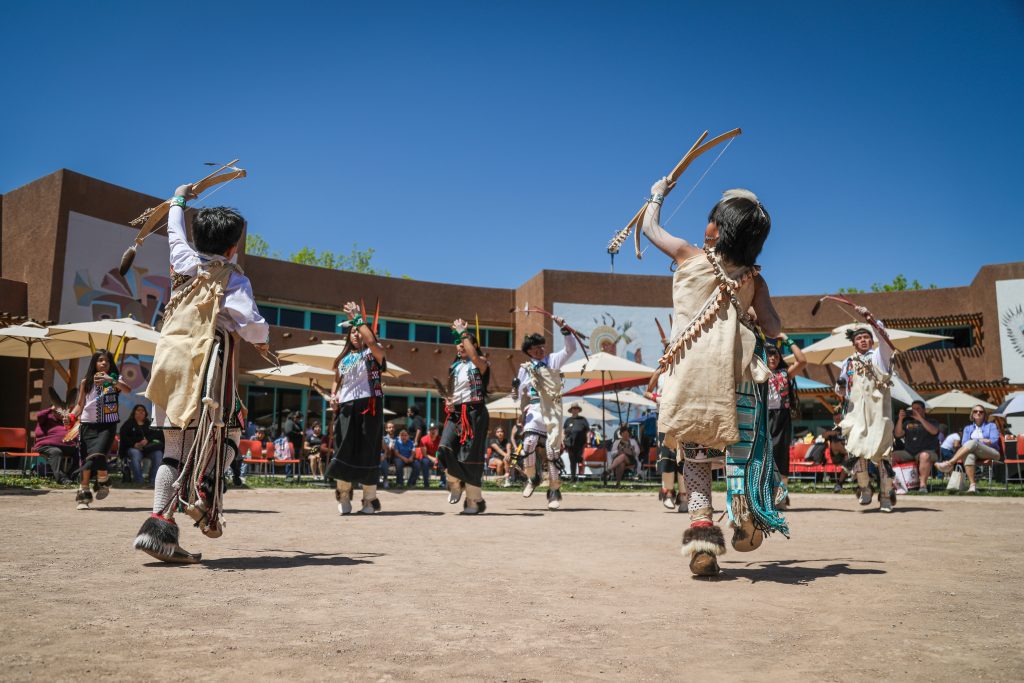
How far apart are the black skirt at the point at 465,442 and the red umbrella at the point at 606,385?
9369mm

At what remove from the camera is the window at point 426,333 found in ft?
102

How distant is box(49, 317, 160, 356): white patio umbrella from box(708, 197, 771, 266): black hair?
443 inches

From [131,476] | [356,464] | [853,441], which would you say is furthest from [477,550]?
[131,476]

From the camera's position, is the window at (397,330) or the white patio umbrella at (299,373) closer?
the white patio umbrella at (299,373)

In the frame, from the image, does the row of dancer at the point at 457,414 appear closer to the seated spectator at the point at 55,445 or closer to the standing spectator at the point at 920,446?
the seated spectator at the point at 55,445

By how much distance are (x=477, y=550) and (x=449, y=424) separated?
4.33 m

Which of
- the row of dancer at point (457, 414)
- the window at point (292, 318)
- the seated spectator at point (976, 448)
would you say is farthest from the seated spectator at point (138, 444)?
the window at point (292, 318)

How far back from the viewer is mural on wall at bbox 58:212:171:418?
20.2 m

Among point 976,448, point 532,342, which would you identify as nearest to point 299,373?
point 532,342

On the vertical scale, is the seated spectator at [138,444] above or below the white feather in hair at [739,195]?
below

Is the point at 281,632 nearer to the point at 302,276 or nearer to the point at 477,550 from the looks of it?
the point at 477,550

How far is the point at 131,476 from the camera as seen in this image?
47.6 ft

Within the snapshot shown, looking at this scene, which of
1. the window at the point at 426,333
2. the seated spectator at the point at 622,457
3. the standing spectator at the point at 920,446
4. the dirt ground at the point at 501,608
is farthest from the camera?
the window at the point at 426,333

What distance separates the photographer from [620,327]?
31609mm
